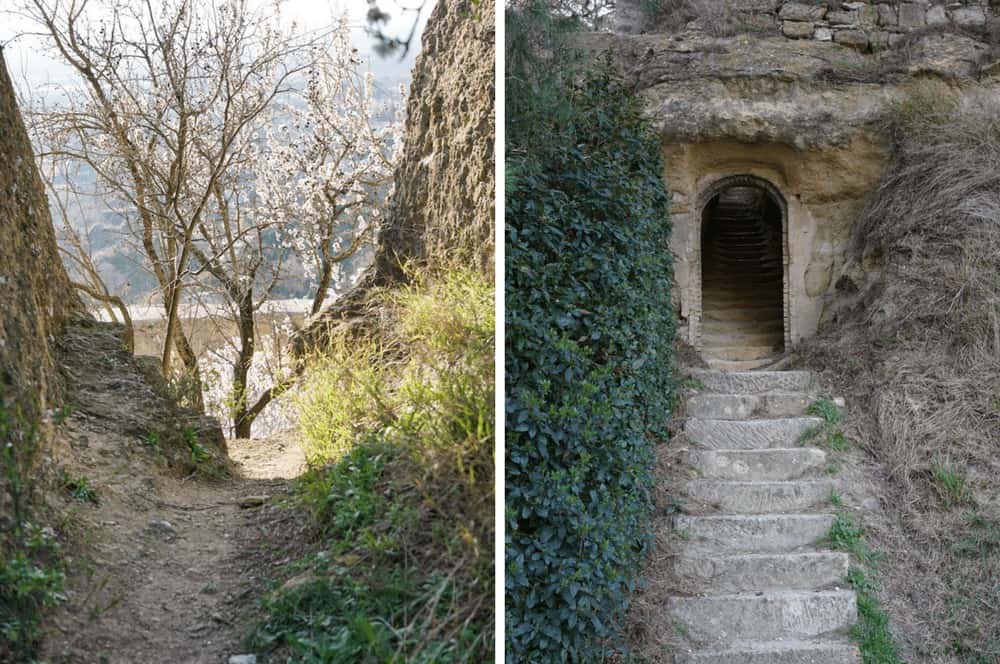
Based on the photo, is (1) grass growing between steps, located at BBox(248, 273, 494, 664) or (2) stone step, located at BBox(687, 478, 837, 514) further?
(2) stone step, located at BBox(687, 478, 837, 514)

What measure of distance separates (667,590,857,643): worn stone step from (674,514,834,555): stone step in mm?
418

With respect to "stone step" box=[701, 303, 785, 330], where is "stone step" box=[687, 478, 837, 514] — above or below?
below

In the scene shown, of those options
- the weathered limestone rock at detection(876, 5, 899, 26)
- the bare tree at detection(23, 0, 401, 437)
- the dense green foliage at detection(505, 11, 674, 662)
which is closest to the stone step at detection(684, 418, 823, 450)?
the dense green foliage at detection(505, 11, 674, 662)

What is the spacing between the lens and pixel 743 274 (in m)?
9.33

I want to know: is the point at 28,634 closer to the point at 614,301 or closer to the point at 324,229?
the point at 324,229

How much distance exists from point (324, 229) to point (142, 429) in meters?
1.66

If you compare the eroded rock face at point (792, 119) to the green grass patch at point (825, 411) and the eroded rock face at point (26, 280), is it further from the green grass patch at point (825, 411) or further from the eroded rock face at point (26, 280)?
the eroded rock face at point (26, 280)

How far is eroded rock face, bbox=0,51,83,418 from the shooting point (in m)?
1.79

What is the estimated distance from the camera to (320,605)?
6.17 ft

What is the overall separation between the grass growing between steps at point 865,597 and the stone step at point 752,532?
11 centimetres

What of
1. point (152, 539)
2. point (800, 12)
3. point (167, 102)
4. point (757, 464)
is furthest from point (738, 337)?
point (152, 539)

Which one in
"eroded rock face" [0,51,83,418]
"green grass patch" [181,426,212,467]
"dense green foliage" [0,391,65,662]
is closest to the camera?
"dense green foliage" [0,391,65,662]

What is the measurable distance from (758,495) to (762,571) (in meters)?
0.68

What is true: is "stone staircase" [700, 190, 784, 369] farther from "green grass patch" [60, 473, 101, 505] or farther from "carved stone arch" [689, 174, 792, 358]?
"green grass patch" [60, 473, 101, 505]
